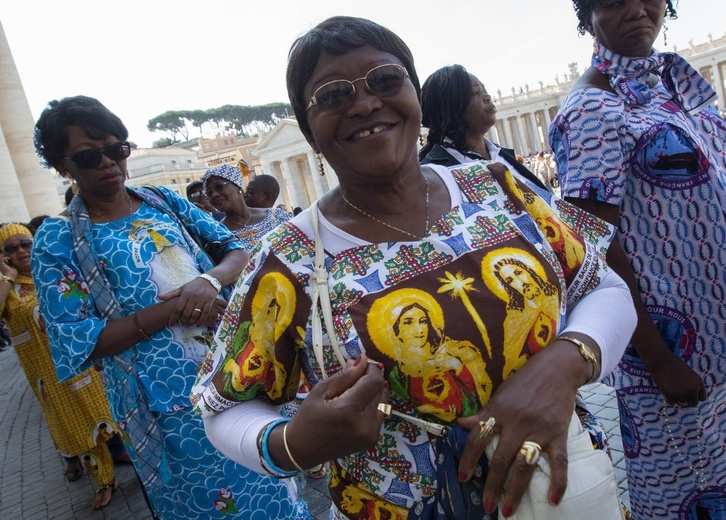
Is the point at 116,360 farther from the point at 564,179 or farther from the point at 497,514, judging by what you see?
the point at 564,179

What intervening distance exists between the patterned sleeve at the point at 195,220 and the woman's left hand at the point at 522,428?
5.79ft

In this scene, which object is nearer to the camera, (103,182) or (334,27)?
Answer: (334,27)

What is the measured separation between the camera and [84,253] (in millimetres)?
2029

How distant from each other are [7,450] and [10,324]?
2.21 m

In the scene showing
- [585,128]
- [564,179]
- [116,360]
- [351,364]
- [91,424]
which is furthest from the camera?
[91,424]

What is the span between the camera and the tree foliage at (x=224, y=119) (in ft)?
333

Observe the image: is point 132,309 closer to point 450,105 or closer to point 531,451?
point 531,451

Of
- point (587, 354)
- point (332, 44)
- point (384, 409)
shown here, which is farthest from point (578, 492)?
point (332, 44)

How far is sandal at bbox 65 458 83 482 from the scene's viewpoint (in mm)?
4863

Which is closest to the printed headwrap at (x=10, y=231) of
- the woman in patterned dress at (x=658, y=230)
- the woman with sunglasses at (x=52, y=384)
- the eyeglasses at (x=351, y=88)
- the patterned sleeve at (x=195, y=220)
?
the woman with sunglasses at (x=52, y=384)

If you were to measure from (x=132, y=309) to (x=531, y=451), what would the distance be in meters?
1.74

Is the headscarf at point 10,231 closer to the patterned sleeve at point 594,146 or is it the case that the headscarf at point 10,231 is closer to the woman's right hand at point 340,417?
the woman's right hand at point 340,417

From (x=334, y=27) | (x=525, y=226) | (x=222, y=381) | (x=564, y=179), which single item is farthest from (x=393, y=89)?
(x=564, y=179)

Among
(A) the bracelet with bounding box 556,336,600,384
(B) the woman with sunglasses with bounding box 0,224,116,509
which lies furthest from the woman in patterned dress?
(B) the woman with sunglasses with bounding box 0,224,116,509
